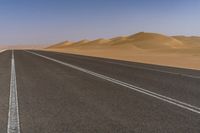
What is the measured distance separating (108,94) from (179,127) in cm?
490

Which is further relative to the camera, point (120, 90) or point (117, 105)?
point (120, 90)

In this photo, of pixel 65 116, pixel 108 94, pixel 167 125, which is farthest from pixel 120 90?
pixel 167 125

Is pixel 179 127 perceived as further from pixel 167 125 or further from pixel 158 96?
pixel 158 96

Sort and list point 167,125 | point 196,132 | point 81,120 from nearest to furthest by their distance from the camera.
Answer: point 196,132 → point 167,125 → point 81,120

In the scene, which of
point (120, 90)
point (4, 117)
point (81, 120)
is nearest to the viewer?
point (81, 120)

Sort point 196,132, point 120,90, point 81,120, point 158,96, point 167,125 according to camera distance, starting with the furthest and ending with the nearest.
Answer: point 120,90 → point 158,96 → point 81,120 → point 167,125 → point 196,132

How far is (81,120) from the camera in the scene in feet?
24.3

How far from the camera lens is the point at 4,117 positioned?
788cm

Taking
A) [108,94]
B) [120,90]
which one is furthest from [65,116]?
[120,90]

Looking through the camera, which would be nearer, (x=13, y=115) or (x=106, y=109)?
(x=13, y=115)

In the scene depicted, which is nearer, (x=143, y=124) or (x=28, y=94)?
(x=143, y=124)

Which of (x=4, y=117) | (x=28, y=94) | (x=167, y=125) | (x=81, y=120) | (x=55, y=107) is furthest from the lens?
(x=28, y=94)

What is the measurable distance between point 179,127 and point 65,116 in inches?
99.8

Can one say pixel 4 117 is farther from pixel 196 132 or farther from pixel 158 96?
pixel 158 96
